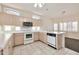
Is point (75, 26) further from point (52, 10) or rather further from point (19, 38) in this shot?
point (19, 38)

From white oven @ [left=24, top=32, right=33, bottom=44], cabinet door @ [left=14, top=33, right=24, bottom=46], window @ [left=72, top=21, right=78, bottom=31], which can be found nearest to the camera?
window @ [left=72, top=21, right=78, bottom=31]

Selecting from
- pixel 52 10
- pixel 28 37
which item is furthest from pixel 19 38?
pixel 52 10

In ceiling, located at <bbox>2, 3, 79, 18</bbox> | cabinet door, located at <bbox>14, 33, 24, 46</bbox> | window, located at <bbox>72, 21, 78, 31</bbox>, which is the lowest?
cabinet door, located at <bbox>14, 33, 24, 46</bbox>

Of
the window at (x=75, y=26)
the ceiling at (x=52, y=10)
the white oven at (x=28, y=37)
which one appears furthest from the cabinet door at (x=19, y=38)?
the window at (x=75, y=26)

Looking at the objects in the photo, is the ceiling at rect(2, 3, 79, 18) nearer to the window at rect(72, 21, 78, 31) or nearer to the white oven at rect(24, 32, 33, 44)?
the window at rect(72, 21, 78, 31)

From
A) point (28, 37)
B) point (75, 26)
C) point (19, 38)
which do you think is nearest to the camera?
point (75, 26)

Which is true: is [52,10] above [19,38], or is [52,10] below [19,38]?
above

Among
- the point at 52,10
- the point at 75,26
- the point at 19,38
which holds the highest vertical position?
the point at 52,10

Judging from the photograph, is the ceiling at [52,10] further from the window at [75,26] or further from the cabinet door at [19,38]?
the cabinet door at [19,38]

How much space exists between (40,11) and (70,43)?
2.77 ft

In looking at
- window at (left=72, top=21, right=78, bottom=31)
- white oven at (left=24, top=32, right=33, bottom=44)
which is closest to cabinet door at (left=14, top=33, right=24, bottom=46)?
white oven at (left=24, top=32, right=33, bottom=44)

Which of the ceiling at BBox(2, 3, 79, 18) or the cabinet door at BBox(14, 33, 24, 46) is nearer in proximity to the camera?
the ceiling at BBox(2, 3, 79, 18)
